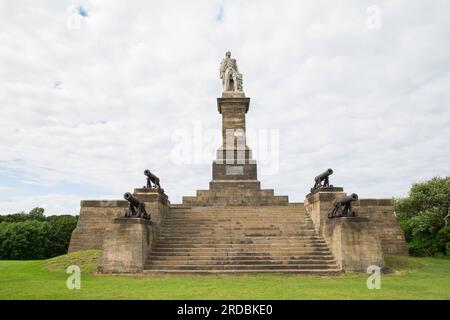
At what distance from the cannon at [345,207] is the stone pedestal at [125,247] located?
23.8ft

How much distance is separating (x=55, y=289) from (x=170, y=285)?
2.96m

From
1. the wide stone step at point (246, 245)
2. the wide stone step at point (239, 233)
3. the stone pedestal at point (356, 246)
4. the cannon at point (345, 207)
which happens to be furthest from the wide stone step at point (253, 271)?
the wide stone step at point (239, 233)

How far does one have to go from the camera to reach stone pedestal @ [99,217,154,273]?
43.8ft

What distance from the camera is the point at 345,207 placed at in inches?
552

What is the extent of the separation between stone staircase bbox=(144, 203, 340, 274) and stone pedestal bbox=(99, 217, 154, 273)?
1.82 ft

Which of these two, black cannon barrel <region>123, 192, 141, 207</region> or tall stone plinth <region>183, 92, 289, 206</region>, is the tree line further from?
black cannon barrel <region>123, 192, 141, 207</region>

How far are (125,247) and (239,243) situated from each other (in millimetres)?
4501

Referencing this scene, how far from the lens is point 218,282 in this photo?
36.7 feet

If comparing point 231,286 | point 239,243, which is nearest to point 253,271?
point 239,243

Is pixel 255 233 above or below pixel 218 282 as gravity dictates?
above

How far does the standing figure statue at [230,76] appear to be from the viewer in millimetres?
25609

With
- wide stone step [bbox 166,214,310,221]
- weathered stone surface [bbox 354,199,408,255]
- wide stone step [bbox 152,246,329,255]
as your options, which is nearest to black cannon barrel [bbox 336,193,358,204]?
wide stone step [bbox 152,246,329,255]
